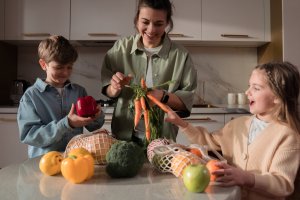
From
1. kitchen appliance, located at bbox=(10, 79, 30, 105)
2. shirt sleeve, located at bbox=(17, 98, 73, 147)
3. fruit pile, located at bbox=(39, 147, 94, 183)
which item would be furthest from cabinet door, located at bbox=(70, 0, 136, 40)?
fruit pile, located at bbox=(39, 147, 94, 183)

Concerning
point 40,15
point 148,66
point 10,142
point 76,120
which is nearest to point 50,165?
point 76,120

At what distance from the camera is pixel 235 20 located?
9.22 feet

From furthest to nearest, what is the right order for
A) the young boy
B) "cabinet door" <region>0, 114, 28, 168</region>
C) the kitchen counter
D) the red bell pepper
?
"cabinet door" <region>0, 114, 28, 168</region>
the young boy
the red bell pepper
the kitchen counter

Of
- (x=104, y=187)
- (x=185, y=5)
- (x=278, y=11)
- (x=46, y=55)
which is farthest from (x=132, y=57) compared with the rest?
(x=278, y=11)

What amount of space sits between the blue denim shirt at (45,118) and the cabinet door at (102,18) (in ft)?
5.00

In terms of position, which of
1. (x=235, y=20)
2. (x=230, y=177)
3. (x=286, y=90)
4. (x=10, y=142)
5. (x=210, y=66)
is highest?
(x=235, y=20)

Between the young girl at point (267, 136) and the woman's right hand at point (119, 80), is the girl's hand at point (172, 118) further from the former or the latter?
the woman's right hand at point (119, 80)

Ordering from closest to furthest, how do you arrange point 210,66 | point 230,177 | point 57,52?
point 230,177
point 57,52
point 210,66

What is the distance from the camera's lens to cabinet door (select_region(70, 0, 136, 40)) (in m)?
2.77

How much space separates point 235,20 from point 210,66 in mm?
518

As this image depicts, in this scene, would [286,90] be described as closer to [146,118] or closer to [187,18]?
[146,118]

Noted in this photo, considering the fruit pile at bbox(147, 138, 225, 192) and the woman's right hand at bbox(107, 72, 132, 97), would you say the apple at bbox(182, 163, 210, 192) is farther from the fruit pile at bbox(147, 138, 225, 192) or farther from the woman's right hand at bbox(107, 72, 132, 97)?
the woman's right hand at bbox(107, 72, 132, 97)

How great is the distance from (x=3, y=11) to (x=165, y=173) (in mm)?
2548

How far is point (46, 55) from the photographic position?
1.23 meters
